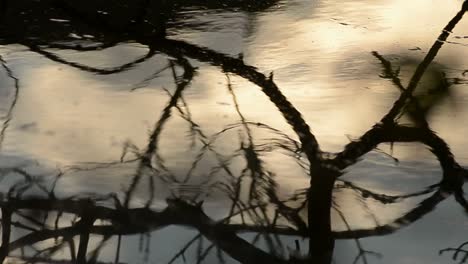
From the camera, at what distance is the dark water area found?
0.75 metres

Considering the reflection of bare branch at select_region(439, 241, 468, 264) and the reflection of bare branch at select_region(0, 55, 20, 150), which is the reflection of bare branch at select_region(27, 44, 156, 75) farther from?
the reflection of bare branch at select_region(439, 241, 468, 264)

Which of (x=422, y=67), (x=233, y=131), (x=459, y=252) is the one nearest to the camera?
(x=459, y=252)

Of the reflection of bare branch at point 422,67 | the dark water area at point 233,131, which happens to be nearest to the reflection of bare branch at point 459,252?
the dark water area at point 233,131

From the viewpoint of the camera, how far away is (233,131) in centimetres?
95

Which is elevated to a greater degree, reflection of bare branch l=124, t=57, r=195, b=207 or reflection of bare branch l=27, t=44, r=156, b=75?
reflection of bare branch l=27, t=44, r=156, b=75

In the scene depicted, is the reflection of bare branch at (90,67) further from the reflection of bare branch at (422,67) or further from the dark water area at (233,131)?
the reflection of bare branch at (422,67)

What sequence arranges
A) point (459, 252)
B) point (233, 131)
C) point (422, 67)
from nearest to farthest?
point (459, 252) → point (233, 131) → point (422, 67)

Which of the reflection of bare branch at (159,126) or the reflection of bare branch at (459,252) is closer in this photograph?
the reflection of bare branch at (459,252)

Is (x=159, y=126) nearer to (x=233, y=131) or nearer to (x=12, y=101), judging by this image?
(x=233, y=131)

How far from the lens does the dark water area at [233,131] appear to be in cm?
75

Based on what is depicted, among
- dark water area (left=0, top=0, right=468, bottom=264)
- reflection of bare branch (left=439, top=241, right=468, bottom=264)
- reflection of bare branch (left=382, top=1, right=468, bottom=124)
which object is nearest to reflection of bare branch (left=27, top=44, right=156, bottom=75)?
dark water area (left=0, top=0, right=468, bottom=264)

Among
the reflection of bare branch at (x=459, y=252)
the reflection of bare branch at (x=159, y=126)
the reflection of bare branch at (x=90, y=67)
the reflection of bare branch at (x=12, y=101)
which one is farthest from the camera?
the reflection of bare branch at (x=90, y=67)

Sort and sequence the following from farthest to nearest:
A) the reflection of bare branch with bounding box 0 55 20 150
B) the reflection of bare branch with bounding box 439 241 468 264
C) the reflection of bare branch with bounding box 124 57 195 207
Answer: the reflection of bare branch with bounding box 0 55 20 150 < the reflection of bare branch with bounding box 124 57 195 207 < the reflection of bare branch with bounding box 439 241 468 264

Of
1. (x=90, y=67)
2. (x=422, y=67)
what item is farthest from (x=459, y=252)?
(x=90, y=67)
